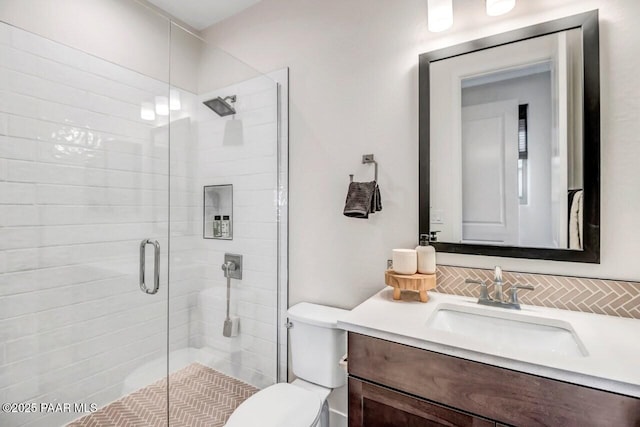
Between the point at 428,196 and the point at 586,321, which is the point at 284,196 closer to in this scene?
the point at 428,196

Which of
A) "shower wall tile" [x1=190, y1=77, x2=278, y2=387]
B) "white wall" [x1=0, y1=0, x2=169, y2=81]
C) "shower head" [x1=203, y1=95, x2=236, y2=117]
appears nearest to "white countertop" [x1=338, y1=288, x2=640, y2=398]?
"shower wall tile" [x1=190, y1=77, x2=278, y2=387]

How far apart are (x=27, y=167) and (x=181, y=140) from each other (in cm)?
69

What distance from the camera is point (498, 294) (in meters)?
1.20

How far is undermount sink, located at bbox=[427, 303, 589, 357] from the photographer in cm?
100

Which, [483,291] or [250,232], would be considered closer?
[483,291]

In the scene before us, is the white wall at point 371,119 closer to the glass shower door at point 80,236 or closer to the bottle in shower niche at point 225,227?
the bottle in shower niche at point 225,227

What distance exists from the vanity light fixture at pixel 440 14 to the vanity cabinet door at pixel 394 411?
1.46 metres

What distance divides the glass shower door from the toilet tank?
78cm

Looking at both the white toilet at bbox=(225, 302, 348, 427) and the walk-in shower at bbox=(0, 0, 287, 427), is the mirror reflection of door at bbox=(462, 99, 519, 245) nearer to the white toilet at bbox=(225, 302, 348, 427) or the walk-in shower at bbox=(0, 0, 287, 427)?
the white toilet at bbox=(225, 302, 348, 427)

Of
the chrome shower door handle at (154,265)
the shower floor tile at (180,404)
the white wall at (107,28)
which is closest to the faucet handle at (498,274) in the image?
the shower floor tile at (180,404)

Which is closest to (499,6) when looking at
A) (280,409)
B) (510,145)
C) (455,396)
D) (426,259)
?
(510,145)

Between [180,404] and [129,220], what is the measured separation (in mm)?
1046

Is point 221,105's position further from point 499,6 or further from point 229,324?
point 499,6

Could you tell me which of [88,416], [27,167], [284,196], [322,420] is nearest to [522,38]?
[284,196]
